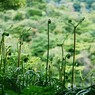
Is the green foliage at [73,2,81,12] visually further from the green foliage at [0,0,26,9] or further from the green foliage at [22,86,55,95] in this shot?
the green foliage at [22,86,55,95]

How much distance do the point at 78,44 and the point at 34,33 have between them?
10.2ft

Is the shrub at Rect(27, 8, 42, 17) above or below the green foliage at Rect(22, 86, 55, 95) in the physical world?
above

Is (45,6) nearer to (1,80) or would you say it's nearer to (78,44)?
(78,44)

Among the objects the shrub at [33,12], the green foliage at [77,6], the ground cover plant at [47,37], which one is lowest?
the ground cover plant at [47,37]

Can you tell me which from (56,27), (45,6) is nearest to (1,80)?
(56,27)

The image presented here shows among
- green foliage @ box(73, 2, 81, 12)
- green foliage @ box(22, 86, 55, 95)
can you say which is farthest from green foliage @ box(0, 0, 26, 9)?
green foliage @ box(73, 2, 81, 12)

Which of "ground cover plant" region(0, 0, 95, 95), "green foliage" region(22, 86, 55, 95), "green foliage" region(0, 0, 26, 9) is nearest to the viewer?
"green foliage" region(22, 86, 55, 95)

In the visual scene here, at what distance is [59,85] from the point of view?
119 cm

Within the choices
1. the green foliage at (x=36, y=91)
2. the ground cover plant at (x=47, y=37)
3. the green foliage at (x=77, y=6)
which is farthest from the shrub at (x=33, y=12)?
the green foliage at (x=36, y=91)

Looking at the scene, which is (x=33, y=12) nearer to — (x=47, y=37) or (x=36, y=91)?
(x=47, y=37)

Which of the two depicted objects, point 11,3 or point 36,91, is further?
point 11,3

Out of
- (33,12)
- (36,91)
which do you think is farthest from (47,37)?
(36,91)

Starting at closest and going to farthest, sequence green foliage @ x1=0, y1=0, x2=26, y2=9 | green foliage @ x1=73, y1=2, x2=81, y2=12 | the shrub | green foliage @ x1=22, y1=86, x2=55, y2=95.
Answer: green foliage @ x1=22, y1=86, x2=55, y2=95 → green foliage @ x1=0, y1=0, x2=26, y2=9 → the shrub → green foliage @ x1=73, y1=2, x2=81, y2=12

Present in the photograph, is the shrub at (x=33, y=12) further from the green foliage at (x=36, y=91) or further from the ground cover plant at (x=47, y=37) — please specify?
the green foliage at (x=36, y=91)
